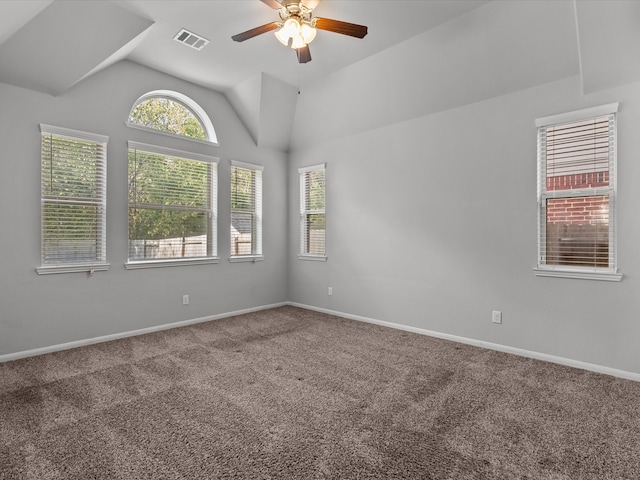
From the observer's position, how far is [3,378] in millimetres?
3025

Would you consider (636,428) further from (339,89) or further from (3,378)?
(3,378)

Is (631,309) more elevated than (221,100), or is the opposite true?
(221,100)

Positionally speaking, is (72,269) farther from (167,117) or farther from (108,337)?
(167,117)

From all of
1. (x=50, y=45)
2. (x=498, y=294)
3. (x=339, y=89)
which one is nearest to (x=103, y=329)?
(x=50, y=45)

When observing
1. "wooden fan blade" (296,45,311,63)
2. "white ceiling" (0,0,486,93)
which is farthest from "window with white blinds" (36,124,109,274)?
"wooden fan blade" (296,45,311,63)

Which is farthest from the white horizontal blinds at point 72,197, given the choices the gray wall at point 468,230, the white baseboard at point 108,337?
the gray wall at point 468,230

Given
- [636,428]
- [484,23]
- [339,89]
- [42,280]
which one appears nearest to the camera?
[636,428]

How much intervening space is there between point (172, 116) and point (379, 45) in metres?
2.83

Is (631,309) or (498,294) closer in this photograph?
(631,309)

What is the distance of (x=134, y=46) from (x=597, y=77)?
450 cm

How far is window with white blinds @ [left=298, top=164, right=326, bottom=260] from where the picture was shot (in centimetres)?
557

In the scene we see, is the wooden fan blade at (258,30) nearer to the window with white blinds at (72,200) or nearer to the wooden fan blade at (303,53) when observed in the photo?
the wooden fan blade at (303,53)

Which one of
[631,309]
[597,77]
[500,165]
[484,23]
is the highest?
[484,23]

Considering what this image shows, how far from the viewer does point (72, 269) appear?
3.79 meters
